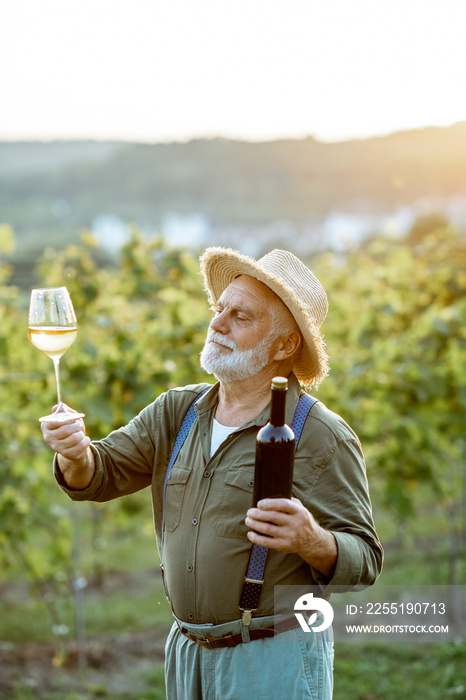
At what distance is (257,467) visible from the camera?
169 centimetres

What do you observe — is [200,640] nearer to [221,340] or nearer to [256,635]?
[256,635]

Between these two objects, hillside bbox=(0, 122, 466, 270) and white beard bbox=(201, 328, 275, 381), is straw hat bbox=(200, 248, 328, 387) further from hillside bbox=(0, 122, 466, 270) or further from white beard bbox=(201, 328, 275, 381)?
hillside bbox=(0, 122, 466, 270)

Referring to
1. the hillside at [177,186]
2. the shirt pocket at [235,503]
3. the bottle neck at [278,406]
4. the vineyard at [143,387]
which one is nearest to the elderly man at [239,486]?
the shirt pocket at [235,503]

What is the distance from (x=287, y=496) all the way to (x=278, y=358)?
586mm

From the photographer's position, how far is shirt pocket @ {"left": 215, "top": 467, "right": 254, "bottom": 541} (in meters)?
1.94

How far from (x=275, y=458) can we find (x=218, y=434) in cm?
47

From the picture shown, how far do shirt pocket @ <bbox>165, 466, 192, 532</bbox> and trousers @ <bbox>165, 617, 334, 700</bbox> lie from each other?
30 centimetres

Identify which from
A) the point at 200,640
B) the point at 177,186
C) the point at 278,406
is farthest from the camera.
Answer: the point at 177,186

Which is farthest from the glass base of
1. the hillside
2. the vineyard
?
the hillside

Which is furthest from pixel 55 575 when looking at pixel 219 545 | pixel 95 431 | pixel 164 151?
pixel 164 151

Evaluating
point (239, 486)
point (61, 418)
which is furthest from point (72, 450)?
point (239, 486)

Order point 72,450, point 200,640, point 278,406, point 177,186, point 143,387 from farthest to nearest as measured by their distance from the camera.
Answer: point 177,186 < point 143,387 < point 200,640 < point 72,450 < point 278,406

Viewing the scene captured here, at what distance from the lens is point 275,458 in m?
1.66

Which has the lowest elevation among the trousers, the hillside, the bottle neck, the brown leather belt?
the trousers
